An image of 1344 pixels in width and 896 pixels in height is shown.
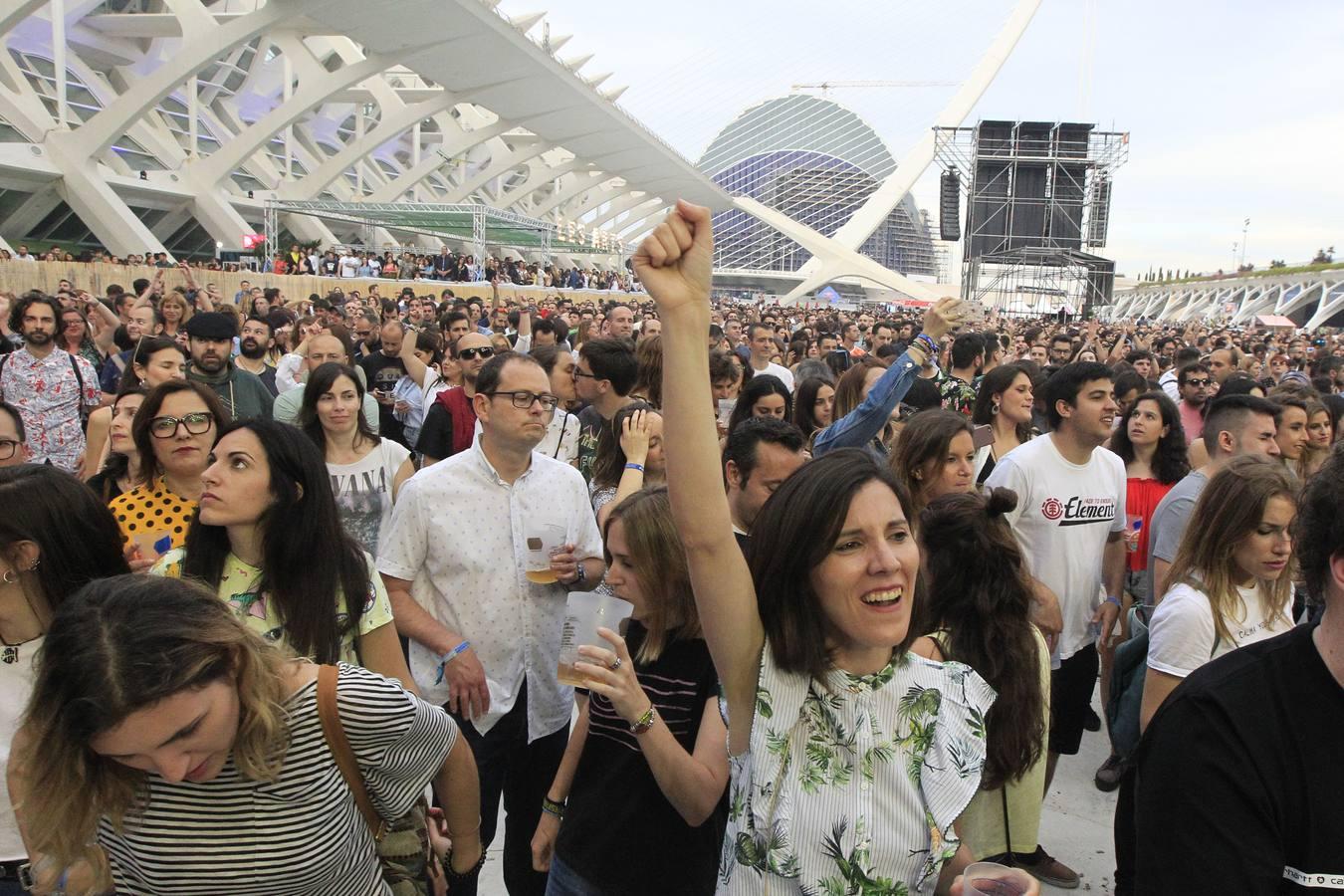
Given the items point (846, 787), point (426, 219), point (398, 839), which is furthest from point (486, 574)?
point (426, 219)

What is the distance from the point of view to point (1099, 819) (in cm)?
365

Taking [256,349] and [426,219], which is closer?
[256,349]

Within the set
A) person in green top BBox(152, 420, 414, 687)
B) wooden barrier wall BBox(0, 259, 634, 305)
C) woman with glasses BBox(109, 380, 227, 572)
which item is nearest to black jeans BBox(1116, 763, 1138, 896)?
person in green top BBox(152, 420, 414, 687)

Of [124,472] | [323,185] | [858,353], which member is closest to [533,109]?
[323,185]

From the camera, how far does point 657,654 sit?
81.1 inches

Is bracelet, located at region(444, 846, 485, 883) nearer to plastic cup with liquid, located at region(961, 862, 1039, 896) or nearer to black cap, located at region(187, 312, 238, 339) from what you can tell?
plastic cup with liquid, located at region(961, 862, 1039, 896)

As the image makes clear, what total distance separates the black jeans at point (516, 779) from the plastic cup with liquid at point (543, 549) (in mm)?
348

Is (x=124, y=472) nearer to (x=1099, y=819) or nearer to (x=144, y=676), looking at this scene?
(x=144, y=676)

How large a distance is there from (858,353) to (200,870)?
865 cm

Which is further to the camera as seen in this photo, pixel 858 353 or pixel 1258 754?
pixel 858 353

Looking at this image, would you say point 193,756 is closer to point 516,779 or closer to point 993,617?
point 516,779

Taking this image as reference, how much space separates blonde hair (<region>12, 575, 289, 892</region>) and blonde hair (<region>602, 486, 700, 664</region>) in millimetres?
834

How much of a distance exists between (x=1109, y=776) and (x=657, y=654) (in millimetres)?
2833

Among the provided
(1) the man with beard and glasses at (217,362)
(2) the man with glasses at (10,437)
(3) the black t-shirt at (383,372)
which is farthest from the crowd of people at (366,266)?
(2) the man with glasses at (10,437)
